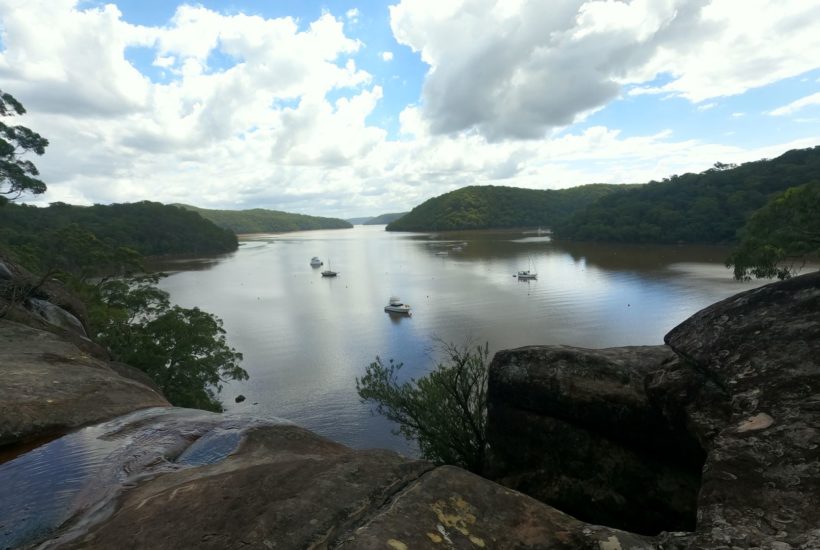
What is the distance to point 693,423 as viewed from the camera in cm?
568

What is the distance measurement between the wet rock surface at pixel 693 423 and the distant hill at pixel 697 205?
108286 millimetres

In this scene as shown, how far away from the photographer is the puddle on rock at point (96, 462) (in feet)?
A: 19.1

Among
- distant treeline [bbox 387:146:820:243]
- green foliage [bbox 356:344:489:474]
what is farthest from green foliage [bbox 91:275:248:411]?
distant treeline [bbox 387:146:820:243]

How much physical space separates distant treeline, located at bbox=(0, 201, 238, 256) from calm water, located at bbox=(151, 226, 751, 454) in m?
45.7

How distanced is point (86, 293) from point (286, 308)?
30939 millimetres

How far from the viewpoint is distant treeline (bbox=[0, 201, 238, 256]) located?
386 ft

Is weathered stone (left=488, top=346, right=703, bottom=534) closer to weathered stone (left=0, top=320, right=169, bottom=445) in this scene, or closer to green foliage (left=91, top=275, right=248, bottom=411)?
weathered stone (left=0, top=320, right=169, bottom=445)

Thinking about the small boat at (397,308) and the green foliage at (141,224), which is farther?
the green foliage at (141,224)

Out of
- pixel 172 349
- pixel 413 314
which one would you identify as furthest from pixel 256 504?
pixel 413 314

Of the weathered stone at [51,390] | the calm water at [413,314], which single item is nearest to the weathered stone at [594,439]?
the weathered stone at [51,390]

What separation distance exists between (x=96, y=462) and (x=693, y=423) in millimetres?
9067

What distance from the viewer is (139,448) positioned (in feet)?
25.3

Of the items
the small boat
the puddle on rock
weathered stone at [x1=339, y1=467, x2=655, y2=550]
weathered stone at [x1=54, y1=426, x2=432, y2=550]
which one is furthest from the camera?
the small boat

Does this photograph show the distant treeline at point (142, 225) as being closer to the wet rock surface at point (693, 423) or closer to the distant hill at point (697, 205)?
the wet rock surface at point (693, 423)
